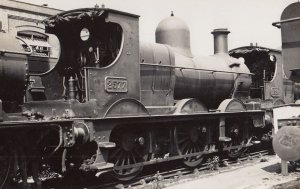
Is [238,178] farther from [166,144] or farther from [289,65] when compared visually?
[289,65]

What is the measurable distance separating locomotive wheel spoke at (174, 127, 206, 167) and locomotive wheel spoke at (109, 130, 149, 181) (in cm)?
116

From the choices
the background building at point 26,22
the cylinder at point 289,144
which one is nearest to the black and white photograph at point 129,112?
the cylinder at point 289,144

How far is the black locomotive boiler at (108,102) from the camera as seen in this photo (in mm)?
6777

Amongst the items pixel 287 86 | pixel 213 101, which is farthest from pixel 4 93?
pixel 287 86

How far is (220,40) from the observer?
1224cm

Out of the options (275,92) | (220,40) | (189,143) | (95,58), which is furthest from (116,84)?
(275,92)

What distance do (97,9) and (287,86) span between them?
9161mm

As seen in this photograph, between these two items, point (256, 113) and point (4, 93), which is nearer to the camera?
point (4, 93)

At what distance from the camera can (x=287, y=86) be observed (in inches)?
565

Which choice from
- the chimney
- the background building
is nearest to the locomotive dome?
the chimney

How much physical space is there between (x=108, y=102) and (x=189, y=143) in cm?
316

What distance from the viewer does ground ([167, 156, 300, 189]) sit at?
7.35m

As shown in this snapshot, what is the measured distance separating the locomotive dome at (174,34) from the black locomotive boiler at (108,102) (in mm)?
26

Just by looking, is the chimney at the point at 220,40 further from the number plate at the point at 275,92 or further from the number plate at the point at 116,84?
the number plate at the point at 116,84
